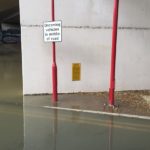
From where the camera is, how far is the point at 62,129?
6.31 meters

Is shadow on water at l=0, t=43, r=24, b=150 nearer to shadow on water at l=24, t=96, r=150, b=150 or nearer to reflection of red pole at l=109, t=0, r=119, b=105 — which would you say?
shadow on water at l=24, t=96, r=150, b=150

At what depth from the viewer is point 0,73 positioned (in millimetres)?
11938

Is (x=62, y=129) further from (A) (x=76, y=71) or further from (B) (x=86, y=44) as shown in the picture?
(B) (x=86, y=44)

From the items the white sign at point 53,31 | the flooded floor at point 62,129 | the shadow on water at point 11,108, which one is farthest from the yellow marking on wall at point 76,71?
the shadow on water at point 11,108

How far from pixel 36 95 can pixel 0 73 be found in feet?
12.2

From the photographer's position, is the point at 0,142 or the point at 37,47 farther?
the point at 37,47

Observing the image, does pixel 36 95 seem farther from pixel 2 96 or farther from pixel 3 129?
pixel 3 129

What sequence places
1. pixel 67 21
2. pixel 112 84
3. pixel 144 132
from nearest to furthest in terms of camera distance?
pixel 144 132
pixel 112 84
pixel 67 21

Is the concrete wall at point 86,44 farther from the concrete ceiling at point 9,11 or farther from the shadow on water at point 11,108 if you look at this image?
the concrete ceiling at point 9,11

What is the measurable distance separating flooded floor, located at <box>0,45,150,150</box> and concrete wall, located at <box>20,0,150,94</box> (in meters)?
1.03

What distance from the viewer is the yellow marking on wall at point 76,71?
8773 millimetres

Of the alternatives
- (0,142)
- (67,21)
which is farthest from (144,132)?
(67,21)

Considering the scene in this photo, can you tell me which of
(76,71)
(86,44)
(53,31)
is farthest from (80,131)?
(86,44)

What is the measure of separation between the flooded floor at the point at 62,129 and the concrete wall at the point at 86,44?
1.03m
